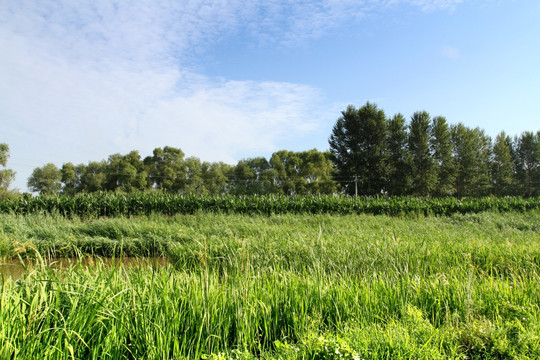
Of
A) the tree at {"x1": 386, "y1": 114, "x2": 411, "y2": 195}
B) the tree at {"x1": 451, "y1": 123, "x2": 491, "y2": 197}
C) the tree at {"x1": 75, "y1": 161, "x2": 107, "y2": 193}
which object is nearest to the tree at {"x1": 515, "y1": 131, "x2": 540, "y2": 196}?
the tree at {"x1": 451, "y1": 123, "x2": 491, "y2": 197}

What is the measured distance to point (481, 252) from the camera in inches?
224

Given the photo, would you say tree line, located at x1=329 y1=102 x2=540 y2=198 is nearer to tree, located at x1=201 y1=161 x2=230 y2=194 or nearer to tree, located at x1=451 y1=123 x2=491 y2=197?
tree, located at x1=451 y1=123 x2=491 y2=197

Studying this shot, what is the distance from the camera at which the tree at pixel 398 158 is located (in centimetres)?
3684

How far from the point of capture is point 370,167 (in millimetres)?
38156

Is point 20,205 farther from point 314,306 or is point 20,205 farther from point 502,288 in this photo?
point 502,288

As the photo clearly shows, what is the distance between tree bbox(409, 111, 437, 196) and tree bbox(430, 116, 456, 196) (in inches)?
36.1

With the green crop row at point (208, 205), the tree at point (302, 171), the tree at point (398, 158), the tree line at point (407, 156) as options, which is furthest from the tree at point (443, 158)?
the green crop row at point (208, 205)

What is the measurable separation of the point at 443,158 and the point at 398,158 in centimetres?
559

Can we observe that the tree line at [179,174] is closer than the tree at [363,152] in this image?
No

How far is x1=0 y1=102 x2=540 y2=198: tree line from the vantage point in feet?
124

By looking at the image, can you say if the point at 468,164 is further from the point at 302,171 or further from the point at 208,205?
the point at 208,205

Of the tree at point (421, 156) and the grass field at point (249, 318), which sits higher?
the tree at point (421, 156)

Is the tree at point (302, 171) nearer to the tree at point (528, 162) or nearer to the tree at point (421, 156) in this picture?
the tree at point (421, 156)

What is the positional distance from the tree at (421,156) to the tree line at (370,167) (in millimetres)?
108
